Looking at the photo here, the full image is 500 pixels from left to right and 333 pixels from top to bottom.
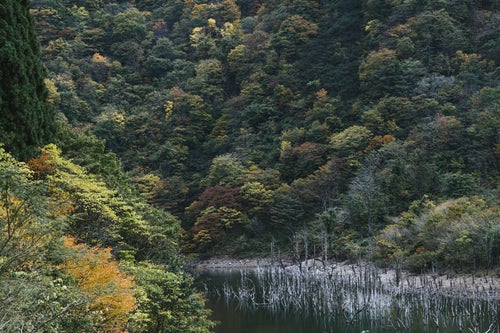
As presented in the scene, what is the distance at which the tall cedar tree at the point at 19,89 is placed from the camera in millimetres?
20609

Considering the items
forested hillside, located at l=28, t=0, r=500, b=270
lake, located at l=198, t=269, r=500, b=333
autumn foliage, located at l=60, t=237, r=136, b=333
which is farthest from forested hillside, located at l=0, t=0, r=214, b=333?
forested hillside, located at l=28, t=0, r=500, b=270

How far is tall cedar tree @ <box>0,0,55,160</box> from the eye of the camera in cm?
2061

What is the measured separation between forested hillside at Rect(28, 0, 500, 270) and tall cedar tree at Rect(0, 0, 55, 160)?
76.9ft

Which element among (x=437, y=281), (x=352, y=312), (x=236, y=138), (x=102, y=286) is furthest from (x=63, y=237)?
(x=236, y=138)

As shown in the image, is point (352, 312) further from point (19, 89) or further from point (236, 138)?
point (236, 138)

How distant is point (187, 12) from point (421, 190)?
67015mm

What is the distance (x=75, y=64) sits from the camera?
80062 millimetres

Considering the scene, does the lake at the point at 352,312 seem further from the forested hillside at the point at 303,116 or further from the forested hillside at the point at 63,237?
the forested hillside at the point at 63,237

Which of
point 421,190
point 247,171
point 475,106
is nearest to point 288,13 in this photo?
point 247,171

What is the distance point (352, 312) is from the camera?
89.8ft

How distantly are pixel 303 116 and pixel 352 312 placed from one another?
46613 mm

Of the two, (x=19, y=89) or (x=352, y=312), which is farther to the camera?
(x=352, y=312)

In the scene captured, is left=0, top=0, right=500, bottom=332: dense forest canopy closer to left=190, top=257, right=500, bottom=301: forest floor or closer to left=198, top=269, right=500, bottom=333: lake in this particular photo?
left=190, top=257, right=500, bottom=301: forest floor

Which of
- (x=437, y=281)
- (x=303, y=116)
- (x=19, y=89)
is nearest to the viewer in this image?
(x=19, y=89)
